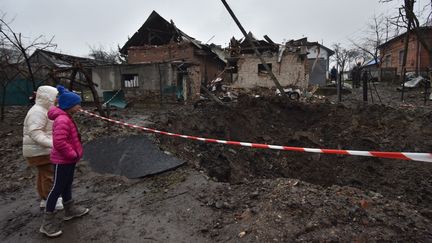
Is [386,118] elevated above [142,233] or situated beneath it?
elevated above

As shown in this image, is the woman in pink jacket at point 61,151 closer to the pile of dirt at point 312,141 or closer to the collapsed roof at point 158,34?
the pile of dirt at point 312,141

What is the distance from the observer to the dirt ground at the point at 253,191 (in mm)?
3242

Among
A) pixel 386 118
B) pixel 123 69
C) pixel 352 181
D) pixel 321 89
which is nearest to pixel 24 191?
pixel 352 181

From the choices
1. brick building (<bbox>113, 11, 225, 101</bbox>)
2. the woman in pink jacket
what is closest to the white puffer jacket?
the woman in pink jacket

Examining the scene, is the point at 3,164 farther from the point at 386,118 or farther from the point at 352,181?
the point at 386,118

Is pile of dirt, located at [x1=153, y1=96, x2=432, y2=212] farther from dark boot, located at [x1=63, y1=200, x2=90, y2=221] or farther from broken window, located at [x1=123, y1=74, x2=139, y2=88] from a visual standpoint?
broken window, located at [x1=123, y1=74, x2=139, y2=88]

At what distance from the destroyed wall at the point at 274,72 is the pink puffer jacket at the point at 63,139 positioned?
19839mm

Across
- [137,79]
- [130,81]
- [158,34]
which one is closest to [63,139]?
[137,79]

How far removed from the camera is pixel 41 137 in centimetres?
372

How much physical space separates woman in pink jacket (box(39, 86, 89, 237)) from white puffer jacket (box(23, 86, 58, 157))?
0.81ft

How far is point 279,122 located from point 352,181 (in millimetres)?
4554

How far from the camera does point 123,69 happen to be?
16672 millimetres

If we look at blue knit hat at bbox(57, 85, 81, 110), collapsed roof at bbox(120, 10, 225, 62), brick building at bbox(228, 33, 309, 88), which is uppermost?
collapsed roof at bbox(120, 10, 225, 62)

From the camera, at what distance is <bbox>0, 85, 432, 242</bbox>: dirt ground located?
3242 millimetres
